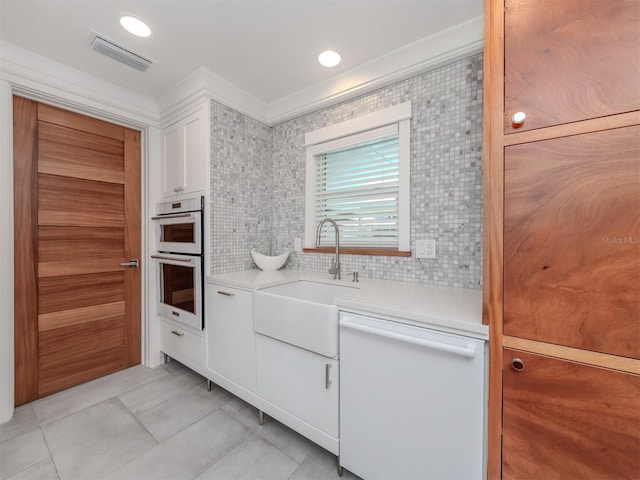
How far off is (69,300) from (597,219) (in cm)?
300

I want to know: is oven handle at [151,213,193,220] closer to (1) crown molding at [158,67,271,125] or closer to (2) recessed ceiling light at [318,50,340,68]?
(1) crown molding at [158,67,271,125]

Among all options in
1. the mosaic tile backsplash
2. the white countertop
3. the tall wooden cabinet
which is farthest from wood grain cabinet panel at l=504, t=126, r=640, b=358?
the mosaic tile backsplash

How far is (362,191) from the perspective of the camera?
78.5 inches

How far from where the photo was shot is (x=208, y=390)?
2.00 m

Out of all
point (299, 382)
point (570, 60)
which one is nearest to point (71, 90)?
point (299, 382)

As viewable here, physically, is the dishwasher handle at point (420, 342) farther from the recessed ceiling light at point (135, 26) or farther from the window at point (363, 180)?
the recessed ceiling light at point (135, 26)

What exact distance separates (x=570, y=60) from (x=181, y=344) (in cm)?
273

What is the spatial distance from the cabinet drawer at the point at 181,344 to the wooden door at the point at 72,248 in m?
0.28

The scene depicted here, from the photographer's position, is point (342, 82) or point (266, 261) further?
point (266, 261)

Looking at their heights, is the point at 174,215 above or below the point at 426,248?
above

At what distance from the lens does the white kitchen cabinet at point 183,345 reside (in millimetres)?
2020

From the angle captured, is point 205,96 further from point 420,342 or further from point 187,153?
point 420,342

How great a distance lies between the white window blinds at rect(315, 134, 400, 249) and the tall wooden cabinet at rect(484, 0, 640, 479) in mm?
933

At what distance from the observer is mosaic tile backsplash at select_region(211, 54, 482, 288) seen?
1.52 m
